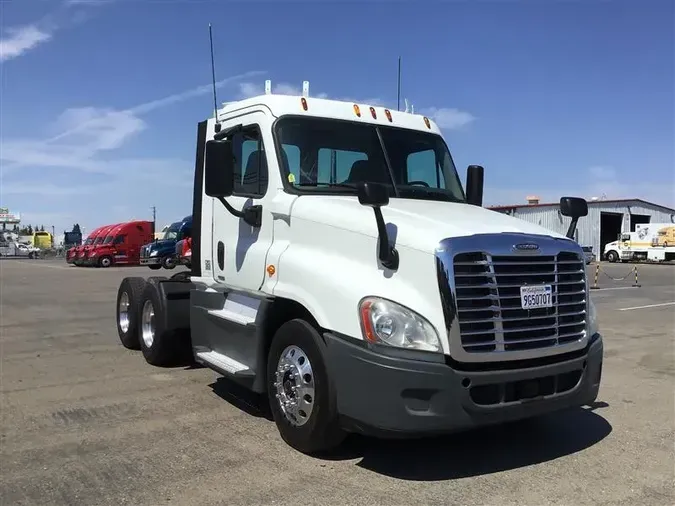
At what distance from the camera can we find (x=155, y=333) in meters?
7.39

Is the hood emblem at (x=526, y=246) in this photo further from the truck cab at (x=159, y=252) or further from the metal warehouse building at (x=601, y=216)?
the metal warehouse building at (x=601, y=216)

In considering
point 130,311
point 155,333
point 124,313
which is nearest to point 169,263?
point 124,313

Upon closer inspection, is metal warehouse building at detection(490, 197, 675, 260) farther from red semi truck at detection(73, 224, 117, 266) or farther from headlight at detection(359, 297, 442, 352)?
headlight at detection(359, 297, 442, 352)

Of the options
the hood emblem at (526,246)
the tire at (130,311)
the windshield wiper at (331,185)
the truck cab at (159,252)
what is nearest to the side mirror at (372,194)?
the hood emblem at (526,246)

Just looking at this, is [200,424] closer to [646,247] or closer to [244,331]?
[244,331]

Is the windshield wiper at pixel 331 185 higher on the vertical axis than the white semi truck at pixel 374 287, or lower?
higher

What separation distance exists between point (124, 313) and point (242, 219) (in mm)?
4099

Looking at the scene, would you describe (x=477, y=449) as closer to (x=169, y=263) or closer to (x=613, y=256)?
(x=169, y=263)

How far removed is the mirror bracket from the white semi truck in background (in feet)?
158

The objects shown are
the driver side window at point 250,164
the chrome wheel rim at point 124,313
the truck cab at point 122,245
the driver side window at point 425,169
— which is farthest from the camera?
the truck cab at point 122,245

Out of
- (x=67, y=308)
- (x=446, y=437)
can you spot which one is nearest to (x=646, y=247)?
(x=67, y=308)

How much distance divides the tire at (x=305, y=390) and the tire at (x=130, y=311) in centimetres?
405

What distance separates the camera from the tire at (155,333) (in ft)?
23.7

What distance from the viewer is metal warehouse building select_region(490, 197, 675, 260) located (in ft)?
172
